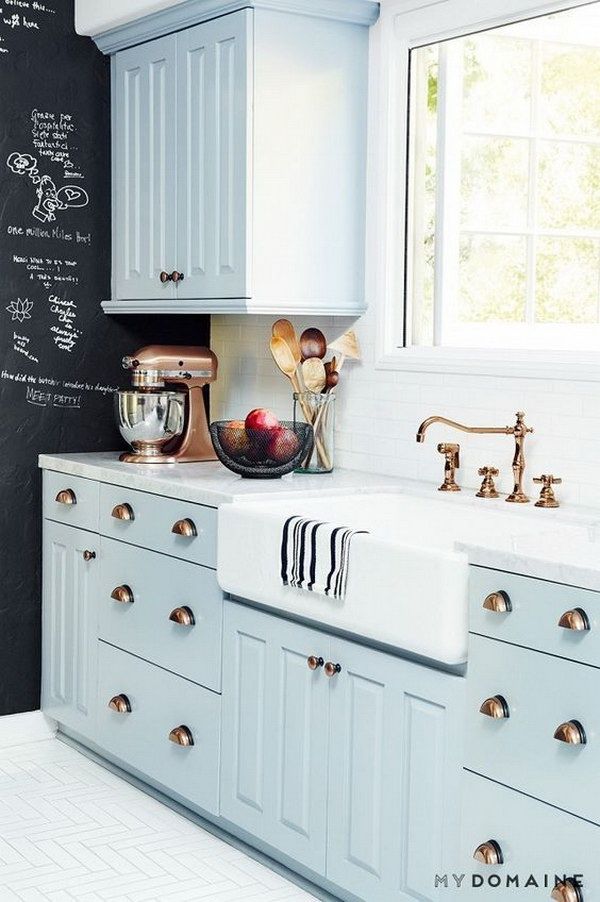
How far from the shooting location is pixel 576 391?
126 inches

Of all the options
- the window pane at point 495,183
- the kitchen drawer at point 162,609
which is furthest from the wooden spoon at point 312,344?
the kitchen drawer at point 162,609

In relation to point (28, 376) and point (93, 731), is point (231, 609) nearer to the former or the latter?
point (93, 731)

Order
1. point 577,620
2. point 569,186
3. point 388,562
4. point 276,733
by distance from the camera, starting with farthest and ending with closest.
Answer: point 569,186
point 276,733
point 388,562
point 577,620

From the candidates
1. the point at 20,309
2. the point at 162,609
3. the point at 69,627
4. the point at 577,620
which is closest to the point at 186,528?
the point at 162,609

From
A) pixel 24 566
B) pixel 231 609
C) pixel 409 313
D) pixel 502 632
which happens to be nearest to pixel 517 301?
pixel 409 313

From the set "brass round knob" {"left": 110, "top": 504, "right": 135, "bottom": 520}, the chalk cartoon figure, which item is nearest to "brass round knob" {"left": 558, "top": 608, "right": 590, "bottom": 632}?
"brass round knob" {"left": 110, "top": 504, "right": 135, "bottom": 520}

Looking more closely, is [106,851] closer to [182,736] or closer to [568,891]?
[182,736]

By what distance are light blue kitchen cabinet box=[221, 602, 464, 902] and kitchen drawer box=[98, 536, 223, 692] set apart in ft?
0.32

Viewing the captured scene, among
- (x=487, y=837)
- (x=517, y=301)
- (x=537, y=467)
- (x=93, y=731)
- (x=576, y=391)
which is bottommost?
(x=93, y=731)

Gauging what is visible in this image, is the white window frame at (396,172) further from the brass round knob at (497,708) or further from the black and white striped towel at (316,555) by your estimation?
the brass round knob at (497,708)

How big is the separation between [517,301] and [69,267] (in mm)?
1519

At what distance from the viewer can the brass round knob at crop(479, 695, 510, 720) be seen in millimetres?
2443

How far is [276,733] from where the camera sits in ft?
10.2

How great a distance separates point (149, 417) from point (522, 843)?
6.55 feet
